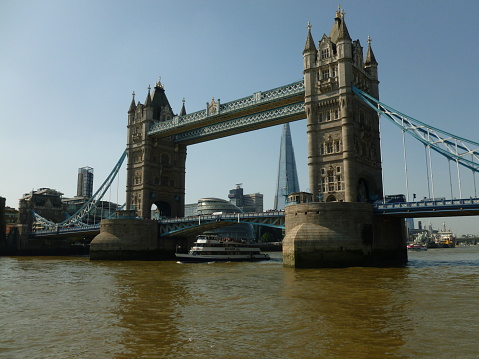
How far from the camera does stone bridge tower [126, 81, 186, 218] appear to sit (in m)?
72.0

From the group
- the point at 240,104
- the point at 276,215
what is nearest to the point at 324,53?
the point at 240,104

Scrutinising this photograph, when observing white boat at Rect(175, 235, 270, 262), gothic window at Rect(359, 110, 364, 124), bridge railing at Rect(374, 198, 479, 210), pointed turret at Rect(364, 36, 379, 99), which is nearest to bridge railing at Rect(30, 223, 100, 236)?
white boat at Rect(175, 235, 270, 262)

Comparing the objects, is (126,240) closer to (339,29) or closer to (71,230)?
(71,230)

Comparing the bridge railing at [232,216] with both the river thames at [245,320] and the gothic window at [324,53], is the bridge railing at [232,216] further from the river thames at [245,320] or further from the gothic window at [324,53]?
the river thames at [245,320]

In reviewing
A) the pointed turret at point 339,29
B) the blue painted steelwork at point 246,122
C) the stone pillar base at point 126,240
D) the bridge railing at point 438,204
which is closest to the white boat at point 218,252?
the stone pillar base at point 126,240

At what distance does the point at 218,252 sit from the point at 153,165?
24.2 metres

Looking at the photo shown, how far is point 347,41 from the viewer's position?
49.1 m

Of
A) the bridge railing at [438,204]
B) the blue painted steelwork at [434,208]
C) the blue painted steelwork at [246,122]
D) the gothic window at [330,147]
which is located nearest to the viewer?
the bridge railing at [438,204]

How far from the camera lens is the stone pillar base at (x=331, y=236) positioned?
4038 cm

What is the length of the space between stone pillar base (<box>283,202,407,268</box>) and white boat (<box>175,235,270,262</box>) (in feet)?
48.3

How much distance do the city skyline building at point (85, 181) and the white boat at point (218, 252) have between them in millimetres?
127964

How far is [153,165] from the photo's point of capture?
72812 millimetres

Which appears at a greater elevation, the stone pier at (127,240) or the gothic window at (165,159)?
the gothic window at (165,159)

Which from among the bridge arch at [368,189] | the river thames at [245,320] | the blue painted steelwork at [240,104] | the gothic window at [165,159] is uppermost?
the blue painted steelwork at [240,104]
